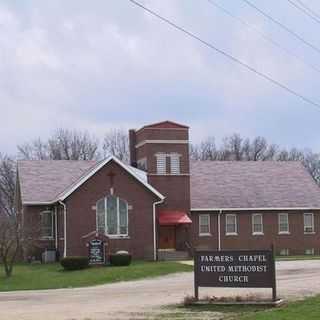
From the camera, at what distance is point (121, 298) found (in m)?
24.8

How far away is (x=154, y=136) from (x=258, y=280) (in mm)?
34004

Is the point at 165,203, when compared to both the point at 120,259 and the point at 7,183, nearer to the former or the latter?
the point at 120,259

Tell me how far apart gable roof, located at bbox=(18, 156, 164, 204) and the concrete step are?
4.16 meters

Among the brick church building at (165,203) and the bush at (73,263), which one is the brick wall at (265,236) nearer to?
the brick church building at (165,203)

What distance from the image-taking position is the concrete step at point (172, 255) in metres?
51.7

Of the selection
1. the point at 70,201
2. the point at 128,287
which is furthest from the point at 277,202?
the point at 128,287

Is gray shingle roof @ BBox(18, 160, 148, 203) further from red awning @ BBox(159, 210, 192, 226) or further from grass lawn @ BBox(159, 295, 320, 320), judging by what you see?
grass lawn @ BBox(159, 295, 320, 320)

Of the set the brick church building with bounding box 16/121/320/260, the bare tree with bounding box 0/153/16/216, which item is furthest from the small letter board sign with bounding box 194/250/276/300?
the bare tree with bounding box 0/153/16/216

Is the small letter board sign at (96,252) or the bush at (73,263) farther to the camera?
the small letter board sign at (96,252)

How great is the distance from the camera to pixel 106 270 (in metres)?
40.2

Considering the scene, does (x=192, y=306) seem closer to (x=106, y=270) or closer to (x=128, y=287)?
(x=128, y=287)

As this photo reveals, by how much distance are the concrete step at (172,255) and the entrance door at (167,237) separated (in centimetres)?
150

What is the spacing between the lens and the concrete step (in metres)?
51.7

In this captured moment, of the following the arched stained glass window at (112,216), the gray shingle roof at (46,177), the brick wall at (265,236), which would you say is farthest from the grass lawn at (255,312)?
the brick wall at (265,236)
